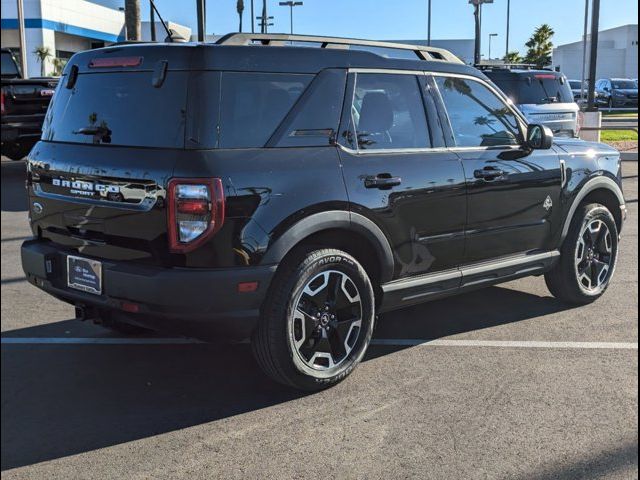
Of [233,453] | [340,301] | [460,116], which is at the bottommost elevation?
[233,453]

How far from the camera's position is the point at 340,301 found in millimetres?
4191

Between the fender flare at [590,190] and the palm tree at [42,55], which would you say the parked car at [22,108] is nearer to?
the fender flare at [590,190]

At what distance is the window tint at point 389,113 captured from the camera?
434 cm

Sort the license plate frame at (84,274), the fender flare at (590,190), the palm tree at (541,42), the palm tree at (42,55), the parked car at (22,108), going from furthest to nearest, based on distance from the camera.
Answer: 1. the palm tree at (541,42)
2. the palm tree at (42,55)
3. the parked car at (22,108)
4. the fender flare at (590,190)
5. the license plate frame at (84,274)

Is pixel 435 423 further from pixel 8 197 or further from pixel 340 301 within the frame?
pixel 8 197

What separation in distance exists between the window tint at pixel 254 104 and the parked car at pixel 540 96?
994 cm

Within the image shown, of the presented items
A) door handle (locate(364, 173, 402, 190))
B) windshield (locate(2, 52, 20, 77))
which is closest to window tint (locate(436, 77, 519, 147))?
door handle (locate(364, 173, 402, 190))

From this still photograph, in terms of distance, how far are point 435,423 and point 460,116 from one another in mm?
2191

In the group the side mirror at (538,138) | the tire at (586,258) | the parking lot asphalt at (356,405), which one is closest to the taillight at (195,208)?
the parking lot asphalt at (356,405)

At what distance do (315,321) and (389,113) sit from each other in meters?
1.41

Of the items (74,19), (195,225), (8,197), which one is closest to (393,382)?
(195,225)

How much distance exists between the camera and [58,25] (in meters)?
48.5

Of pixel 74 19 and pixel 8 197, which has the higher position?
pixel 74 19

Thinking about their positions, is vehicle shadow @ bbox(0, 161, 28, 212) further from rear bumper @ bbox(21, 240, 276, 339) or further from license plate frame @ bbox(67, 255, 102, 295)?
rear bumper @ bbox(21, 240, 276, 339)
